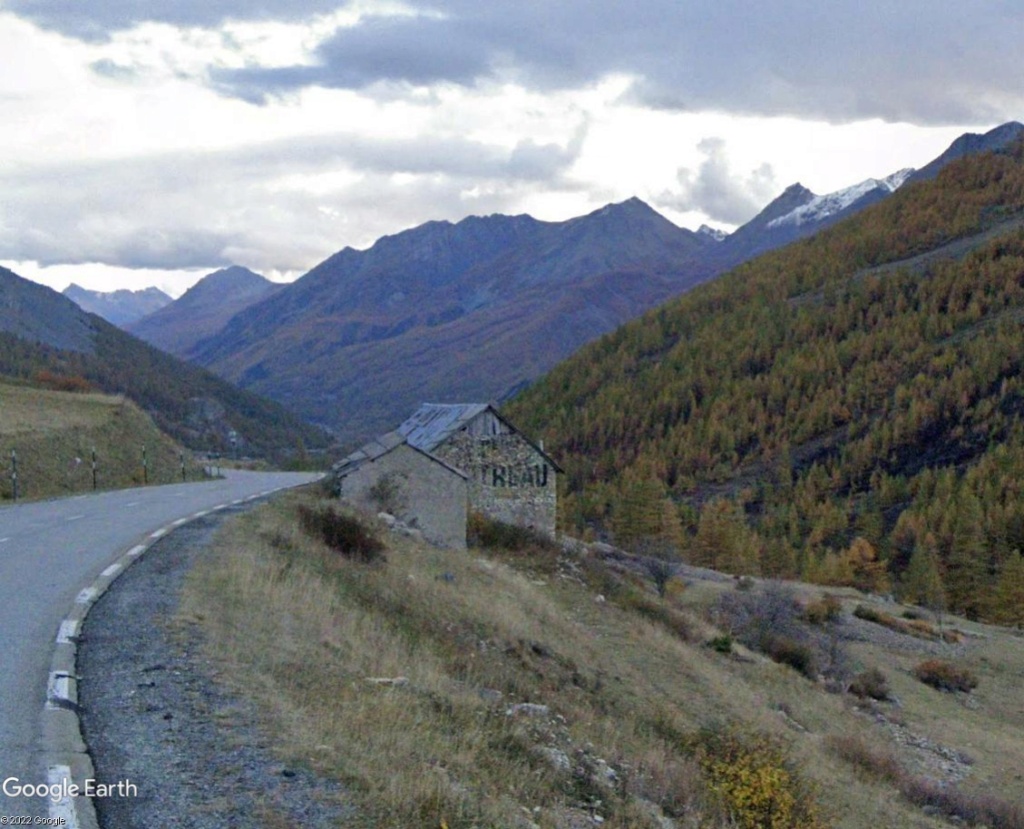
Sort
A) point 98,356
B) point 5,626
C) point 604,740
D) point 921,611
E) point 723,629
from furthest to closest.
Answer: point 98,356 → point 921,611 → point 723,629 → point 604,740 → point 5,626

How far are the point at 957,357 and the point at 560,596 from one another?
391ft

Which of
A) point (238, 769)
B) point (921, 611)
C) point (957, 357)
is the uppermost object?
point (957, 357)

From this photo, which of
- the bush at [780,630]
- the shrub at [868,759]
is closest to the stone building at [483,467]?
the bush at [780,630]

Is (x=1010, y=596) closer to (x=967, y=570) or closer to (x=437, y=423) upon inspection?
(x=967, y=570)

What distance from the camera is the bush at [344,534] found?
21.7 m

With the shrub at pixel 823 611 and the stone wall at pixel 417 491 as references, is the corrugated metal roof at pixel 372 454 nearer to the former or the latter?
the stone wall at pixel 417 491

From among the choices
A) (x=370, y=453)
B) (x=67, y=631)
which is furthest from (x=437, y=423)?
(x=67, y=631)

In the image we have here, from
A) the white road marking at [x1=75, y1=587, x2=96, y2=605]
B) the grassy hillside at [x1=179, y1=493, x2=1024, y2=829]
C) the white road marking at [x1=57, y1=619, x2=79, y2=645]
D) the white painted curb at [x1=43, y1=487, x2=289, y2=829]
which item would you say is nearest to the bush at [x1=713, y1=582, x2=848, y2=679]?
the grassy hillside at [x1=179, y1=493, x2=1024, y2=829]

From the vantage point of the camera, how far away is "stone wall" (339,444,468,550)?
30.3 meters

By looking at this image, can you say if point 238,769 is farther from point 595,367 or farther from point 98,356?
point 98,356

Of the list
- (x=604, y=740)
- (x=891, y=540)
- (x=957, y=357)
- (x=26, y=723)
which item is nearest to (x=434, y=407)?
(x=604, y=740)

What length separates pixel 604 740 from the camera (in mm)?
12625

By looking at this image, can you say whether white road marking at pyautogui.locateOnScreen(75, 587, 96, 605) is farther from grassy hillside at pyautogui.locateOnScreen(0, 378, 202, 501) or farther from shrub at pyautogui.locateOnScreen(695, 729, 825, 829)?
grassy hillside at pyautogui.locateOnScreen(0, 378, 202, 501)

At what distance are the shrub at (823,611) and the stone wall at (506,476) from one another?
1254 cm
